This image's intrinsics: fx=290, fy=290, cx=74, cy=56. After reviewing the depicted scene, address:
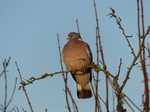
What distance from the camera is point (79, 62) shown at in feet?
17.5

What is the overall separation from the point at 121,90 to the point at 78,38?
11.7ft

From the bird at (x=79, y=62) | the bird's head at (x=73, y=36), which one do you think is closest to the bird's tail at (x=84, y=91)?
the bird at (x=79, y=62)

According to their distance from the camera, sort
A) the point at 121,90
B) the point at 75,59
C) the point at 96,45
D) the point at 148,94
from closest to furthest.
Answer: the point at 148,94
the point at 121,90
the point at 96,45
the point at 75,59

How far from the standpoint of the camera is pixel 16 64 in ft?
12.2

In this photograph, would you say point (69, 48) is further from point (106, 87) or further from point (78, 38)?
point (106, 87)

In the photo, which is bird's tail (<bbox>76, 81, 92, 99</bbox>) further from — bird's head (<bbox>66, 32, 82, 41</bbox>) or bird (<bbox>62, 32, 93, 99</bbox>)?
bird's head (<bbox>66, 32, 82, 41</bbox>)

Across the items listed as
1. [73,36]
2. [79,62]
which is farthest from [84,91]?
[73,36]

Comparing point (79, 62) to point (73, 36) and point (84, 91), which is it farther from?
point (73, 36)

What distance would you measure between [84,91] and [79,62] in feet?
2.12

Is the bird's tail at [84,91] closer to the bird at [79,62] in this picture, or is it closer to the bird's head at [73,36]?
the bird at [79,62]

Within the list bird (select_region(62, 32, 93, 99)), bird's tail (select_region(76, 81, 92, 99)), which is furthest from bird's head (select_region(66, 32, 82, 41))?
bird's tail (select_region(76, 81, 92, 99))

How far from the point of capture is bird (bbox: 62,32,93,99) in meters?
5.34

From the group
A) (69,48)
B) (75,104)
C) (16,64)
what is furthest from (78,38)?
(75,104)

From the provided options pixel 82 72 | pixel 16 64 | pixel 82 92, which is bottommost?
pixel 82 92
